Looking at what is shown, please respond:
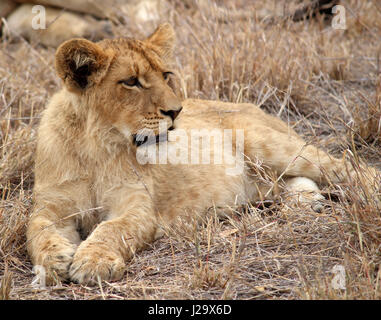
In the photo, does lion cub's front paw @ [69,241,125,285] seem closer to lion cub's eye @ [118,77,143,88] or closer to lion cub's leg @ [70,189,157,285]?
lion cub's leg @ [70,189,157,285]

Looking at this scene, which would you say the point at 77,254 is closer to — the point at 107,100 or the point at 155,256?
the point at 155,256

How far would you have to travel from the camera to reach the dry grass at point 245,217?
8.11 feet

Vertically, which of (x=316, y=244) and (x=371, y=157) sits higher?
(x=371, y=157)

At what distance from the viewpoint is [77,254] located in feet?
8.92

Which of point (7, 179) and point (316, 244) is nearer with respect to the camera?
point (316, 244)

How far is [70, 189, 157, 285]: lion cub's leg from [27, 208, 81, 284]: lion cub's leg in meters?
0.07

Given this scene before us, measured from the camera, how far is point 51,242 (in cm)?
284

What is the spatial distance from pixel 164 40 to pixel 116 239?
1343 millimetres

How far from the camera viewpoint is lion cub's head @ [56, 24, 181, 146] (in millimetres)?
2990

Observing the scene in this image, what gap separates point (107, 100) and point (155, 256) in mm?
864

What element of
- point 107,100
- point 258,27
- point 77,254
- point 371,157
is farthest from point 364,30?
point 77,254

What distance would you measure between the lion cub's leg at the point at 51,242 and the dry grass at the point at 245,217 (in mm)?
88

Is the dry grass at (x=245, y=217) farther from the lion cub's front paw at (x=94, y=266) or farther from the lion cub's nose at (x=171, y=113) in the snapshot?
the lion cub's nose at (x=171, y=113)

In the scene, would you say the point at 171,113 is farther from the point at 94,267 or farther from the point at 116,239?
the point at 94,267
